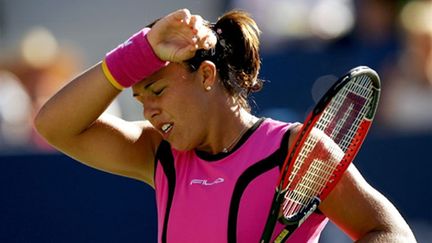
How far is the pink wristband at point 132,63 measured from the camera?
400cm

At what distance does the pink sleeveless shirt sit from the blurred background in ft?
7.97

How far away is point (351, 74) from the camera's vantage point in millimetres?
3838

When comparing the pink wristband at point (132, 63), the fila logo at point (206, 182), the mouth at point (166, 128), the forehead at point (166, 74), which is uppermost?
the pink wristband at point (132, 63)

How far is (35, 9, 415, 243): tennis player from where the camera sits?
3.96 m

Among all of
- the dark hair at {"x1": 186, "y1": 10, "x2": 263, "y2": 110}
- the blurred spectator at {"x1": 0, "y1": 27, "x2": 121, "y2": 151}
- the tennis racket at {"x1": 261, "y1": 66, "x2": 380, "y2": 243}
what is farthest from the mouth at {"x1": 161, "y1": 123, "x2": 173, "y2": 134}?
the blurred spectator at {"x1": 0, "y1": 27, "x2": 121, "y2": 151}

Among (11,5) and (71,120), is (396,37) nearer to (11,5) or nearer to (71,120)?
(11,5)

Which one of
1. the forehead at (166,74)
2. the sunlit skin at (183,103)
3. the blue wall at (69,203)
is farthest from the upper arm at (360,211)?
the blue wall at (69,203)

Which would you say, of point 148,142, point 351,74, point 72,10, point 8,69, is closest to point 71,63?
point 8,69

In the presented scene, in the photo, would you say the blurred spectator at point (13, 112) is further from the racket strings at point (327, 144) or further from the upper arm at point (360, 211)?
the upper arm at point (360, 211)

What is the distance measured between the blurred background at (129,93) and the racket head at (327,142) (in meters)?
2.65

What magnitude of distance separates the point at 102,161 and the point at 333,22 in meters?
4.66

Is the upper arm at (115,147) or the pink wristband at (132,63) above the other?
the pink wristband at (132,63)

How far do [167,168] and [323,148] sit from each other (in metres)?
0.57

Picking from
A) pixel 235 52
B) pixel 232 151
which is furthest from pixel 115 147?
pixel 235 52
